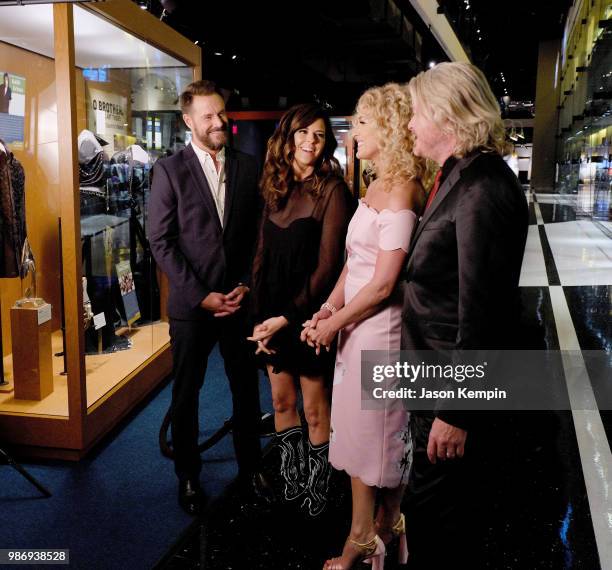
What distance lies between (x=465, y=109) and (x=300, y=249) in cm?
91

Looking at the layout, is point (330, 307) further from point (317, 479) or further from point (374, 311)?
point (317, 479)

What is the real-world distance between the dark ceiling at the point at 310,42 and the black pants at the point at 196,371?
2.66 m

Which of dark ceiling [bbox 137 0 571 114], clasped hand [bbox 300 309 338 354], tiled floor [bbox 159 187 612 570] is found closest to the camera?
clasped hand [bbox 300 309 338 354]

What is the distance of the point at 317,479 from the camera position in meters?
2.35

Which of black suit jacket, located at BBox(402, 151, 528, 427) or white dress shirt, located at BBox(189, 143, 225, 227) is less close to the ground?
white dress shirt, located at BBox(189, 143, 225, 227)

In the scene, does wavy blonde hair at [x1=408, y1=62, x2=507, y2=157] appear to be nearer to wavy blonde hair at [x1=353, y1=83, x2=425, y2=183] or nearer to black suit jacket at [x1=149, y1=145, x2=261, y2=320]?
wavy blonde hair at [x1=353, y1=83, x2=425, y2=183]

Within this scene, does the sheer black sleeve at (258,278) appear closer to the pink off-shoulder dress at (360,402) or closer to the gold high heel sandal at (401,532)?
the pink off-shoulder dress at (360,402)

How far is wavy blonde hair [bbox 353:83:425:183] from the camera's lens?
1.81m

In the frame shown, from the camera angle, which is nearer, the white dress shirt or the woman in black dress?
the woman in black dress

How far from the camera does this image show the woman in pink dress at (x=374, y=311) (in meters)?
1.78

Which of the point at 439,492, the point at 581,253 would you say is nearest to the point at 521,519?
the point at 439,492

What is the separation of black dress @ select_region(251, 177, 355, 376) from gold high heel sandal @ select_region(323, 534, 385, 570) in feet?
1.90

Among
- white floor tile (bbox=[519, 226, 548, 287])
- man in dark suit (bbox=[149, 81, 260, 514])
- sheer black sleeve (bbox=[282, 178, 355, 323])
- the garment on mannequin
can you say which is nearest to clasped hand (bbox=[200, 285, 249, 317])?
man in dark suit (bbox=[149, 81, 260, 514])

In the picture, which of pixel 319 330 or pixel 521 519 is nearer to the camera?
pixel 319 330
